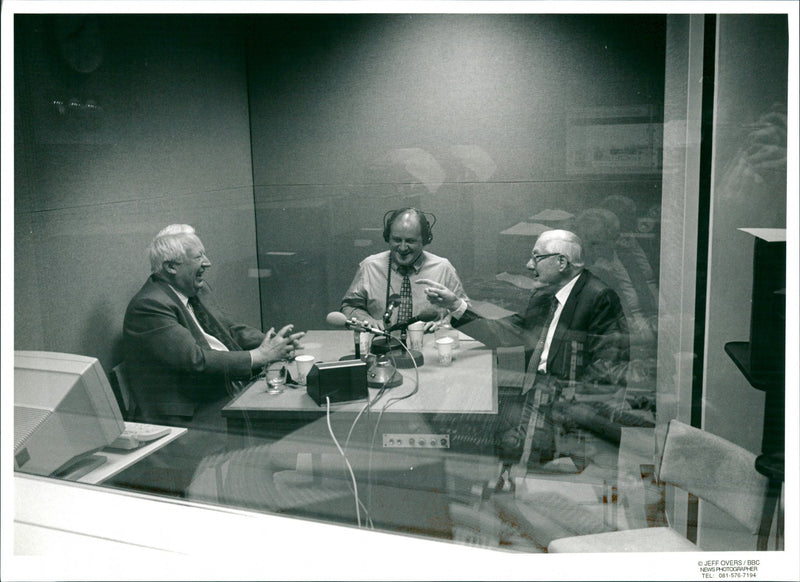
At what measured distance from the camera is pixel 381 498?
1547 millimetres

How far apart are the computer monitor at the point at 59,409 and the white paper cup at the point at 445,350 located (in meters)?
1.09

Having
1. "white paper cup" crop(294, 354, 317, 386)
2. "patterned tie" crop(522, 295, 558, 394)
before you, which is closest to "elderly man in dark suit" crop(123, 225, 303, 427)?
"white paper cup" crop(294, 354, 317, 386)

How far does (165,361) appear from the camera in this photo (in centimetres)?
188

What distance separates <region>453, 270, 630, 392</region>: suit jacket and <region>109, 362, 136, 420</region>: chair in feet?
3.81

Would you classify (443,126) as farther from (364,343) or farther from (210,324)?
(210,324)

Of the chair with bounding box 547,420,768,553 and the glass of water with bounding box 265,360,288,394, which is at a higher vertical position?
the glass of water with bounding box 265,360,288,394

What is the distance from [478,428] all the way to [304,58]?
4.28ft

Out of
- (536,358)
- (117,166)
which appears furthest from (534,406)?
(117,166)

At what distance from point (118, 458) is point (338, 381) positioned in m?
0.66

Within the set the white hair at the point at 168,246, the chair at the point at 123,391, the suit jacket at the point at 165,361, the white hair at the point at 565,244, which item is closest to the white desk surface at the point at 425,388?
the suit jacket at the point at 165,361

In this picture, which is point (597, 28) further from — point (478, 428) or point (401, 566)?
point (401, 566)

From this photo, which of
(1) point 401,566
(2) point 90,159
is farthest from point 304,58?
(1) point 401,566

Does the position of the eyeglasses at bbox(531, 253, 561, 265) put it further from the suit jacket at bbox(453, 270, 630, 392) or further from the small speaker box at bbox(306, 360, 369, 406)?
the small speaker box at bbox(306, 360, 369, 406)

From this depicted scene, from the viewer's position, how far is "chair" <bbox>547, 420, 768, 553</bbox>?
1.28 metres
